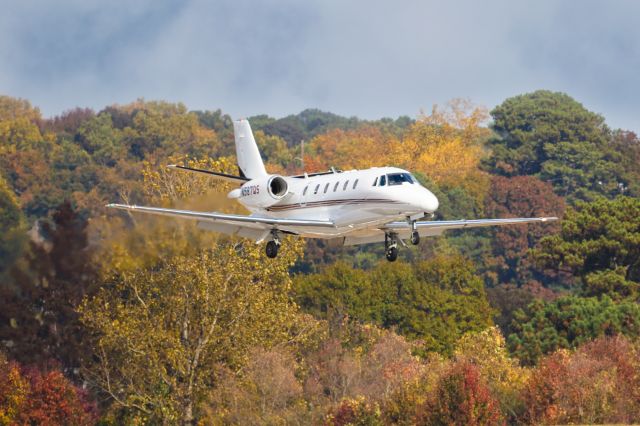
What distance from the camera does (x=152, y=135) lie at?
183500 millimetres

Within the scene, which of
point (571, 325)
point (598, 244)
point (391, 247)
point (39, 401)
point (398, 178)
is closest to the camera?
point (398, 178)

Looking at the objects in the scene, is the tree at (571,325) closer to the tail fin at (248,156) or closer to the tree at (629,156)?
the tail fin at (248,156)

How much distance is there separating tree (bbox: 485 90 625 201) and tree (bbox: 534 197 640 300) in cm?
5860

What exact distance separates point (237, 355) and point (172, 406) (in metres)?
4.20

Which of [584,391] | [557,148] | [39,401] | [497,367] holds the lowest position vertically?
[39,401]

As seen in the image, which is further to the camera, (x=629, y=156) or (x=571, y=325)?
(x=629, y=156)

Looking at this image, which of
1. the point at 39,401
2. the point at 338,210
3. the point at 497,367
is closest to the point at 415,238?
the point at 338,210

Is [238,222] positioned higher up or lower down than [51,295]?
higher up

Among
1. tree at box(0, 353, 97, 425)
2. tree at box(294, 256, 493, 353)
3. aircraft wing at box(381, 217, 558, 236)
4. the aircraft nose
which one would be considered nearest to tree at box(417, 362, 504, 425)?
aircraft wing at box(381, 217, 558, 236)

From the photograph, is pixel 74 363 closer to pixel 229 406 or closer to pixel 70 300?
pixel 70 300

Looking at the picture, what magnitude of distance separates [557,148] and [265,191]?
117770 mm

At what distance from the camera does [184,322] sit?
68.0m

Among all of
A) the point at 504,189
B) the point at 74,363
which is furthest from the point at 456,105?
the point at 74,363

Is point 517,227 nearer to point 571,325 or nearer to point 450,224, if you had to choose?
point 571,325
